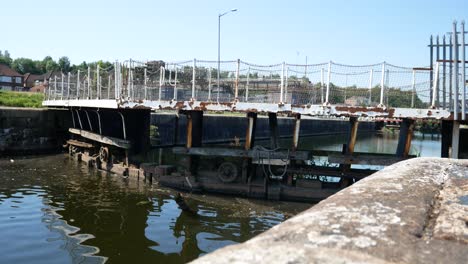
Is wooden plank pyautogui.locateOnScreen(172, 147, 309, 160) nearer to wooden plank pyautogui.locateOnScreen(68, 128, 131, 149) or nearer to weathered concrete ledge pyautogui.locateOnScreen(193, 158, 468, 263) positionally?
wooden plank pyautogui.locateOnScreen(68, 128, 131, 149)

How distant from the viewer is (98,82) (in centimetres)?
1792

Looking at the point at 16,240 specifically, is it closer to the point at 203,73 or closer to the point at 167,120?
the point at 203,73

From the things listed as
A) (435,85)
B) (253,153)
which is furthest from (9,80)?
Answer: (435,85)

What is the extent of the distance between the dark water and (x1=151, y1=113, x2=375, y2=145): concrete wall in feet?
55.1

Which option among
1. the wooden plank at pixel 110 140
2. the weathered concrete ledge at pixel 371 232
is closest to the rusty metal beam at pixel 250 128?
the wooden plank at pixel 110 140

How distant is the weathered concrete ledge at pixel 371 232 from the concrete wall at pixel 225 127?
100 feet

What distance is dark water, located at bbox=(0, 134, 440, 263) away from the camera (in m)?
8.65

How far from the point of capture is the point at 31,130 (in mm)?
24969

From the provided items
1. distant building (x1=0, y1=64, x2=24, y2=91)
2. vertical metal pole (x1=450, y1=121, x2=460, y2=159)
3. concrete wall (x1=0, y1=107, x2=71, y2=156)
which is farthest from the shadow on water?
distant building (x1=0, y1=64, x2=24, y2=91)

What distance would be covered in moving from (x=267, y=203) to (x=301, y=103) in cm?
329

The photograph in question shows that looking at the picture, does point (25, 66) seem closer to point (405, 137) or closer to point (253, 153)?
point (253, 153)

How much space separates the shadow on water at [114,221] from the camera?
866cm

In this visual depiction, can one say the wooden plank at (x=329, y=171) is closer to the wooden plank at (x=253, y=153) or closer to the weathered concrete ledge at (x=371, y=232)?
the wooden plank at (x=253, y=153)

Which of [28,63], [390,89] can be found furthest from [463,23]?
[28,63]
